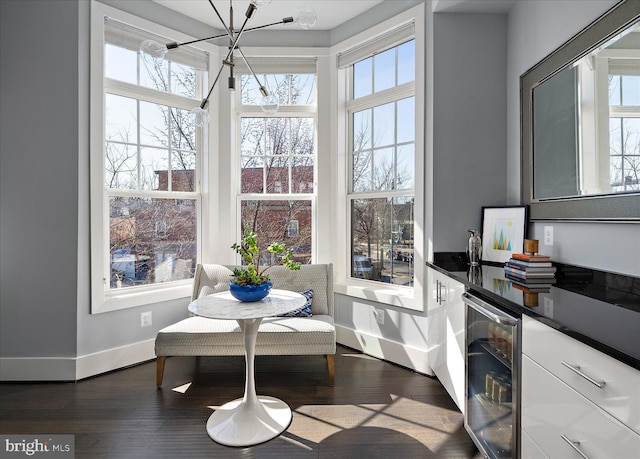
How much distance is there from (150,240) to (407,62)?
260 centimetres

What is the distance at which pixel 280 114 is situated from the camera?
11.2 feet

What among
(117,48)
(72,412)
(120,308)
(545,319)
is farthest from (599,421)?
(117,48)

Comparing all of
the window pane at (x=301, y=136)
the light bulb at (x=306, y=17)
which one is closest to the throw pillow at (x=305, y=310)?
the window pane at (x=301, y=136)

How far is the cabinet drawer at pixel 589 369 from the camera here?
2.80ft

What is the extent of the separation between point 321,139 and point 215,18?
4.61 ft

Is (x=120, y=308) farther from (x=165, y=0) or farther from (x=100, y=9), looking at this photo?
(x=165, y=0)

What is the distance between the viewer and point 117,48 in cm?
287

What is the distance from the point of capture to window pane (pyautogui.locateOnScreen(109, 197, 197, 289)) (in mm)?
2928

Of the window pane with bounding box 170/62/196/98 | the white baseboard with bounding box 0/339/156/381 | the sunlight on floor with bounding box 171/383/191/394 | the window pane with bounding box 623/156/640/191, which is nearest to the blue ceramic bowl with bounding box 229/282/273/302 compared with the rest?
the sunlight on floor with bounding box 171/383/191/394

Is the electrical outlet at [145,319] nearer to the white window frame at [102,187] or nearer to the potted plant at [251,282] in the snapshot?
the white window frame at [102,187]

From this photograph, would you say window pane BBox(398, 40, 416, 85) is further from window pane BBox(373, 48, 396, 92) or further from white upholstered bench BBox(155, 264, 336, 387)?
white upholstered bench BBox(155, 264, 336, 387)

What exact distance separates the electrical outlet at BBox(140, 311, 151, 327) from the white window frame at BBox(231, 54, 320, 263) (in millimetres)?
1010

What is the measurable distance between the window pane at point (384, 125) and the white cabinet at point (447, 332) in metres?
1.17

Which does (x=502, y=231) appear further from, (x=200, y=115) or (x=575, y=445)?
(x=200, y=115)
